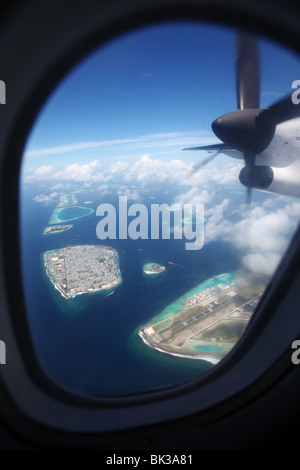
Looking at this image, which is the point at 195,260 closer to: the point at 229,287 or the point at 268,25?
the point at 229,287

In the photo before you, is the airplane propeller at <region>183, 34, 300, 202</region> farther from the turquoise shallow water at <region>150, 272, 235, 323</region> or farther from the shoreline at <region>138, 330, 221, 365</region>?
the shoreline at <region>138, 330, 221, 365</region>
